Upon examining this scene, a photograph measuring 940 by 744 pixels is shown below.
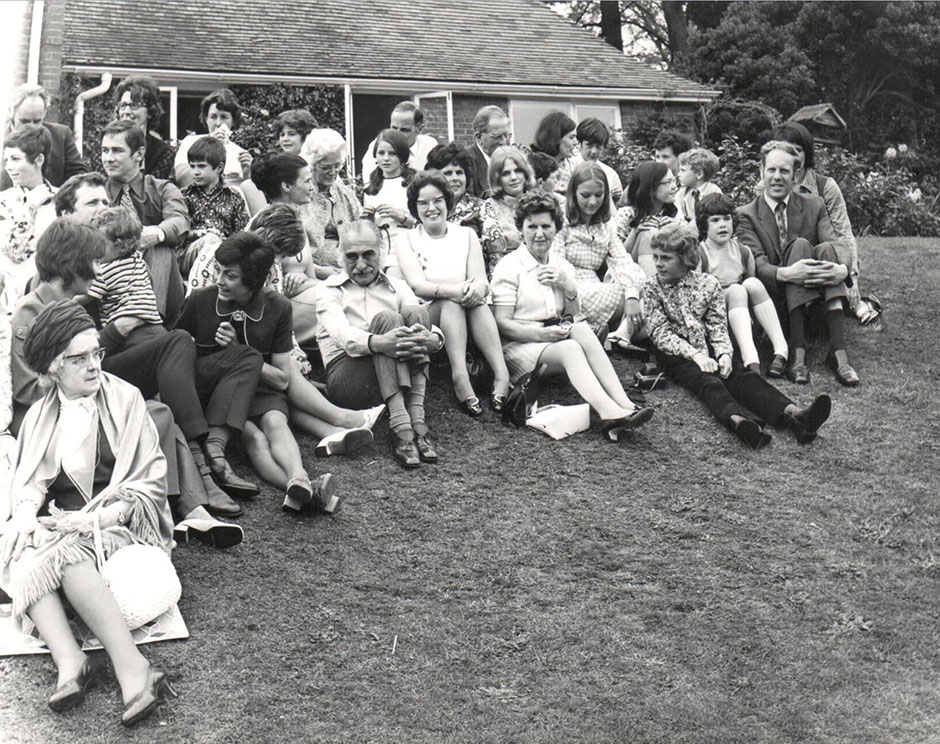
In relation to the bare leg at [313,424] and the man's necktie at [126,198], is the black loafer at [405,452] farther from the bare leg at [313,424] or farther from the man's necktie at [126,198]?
Answer: the man's necktie at [126,198]

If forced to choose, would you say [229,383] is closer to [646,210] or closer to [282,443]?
[282,443]

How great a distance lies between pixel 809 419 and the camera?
25.7 feet

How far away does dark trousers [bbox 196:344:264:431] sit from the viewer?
6.43 metres

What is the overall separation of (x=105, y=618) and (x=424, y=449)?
8.80 feet

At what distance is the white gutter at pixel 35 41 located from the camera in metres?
16.8

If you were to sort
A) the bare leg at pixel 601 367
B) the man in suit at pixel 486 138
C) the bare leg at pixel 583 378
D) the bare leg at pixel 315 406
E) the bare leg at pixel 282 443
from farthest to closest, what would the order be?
1. the man in suit at pixel 486 138
2. the bare leg at pixel 601 367
3. the bare leg at pixel 583 378
4. the bare leg at pixel 315 406
5. the bare leg at pixel 282 443

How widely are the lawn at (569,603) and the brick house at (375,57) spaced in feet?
42.3

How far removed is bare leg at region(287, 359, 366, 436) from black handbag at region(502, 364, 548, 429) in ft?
3.37

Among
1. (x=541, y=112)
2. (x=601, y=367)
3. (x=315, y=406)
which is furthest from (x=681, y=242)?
(x=541, y=112)

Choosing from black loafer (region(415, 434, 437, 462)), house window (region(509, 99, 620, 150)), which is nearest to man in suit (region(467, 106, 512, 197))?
black loafer (region(415, 434, 437, 462))

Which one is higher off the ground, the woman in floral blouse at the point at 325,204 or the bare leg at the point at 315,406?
the woman in floral blouse at the point at 325,204

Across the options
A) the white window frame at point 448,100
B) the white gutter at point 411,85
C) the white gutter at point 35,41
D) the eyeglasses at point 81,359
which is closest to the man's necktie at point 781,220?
the eyeglasses at point 81,359

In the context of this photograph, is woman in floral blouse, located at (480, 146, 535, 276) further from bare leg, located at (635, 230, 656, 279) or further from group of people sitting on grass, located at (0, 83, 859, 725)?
bare leg, located at (635, 230, 656, 279)

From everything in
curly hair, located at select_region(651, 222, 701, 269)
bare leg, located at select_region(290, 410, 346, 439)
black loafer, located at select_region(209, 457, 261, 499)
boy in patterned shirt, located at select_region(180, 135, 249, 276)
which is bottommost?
bare leg, located at select_region(290, 410, 346, 439)
